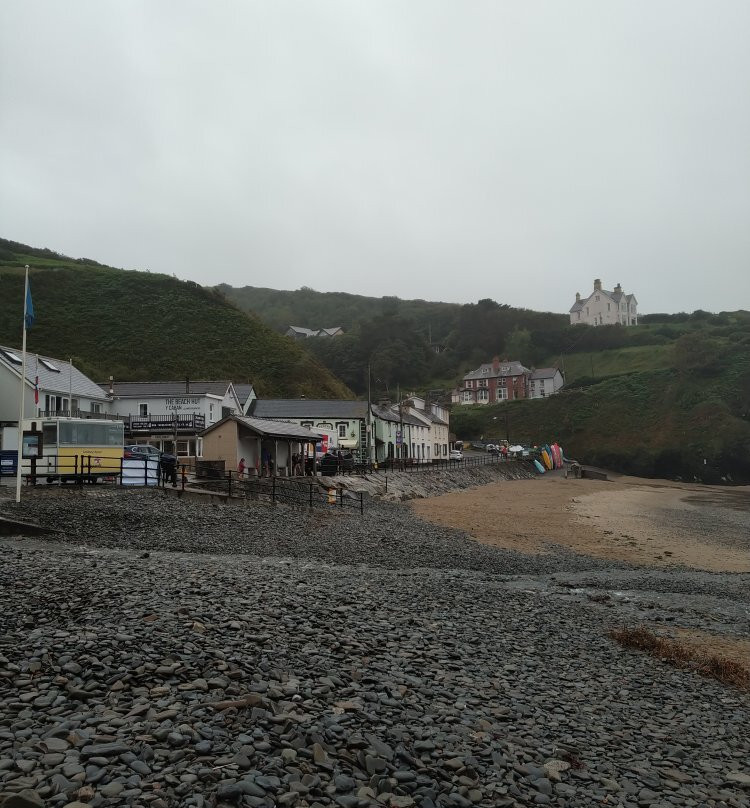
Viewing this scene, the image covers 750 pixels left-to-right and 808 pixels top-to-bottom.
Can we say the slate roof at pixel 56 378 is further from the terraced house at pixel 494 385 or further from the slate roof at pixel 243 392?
the terraced house at pixel 494 385

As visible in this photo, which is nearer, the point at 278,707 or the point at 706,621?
the point at 278,707

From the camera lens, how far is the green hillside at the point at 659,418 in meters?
87.7

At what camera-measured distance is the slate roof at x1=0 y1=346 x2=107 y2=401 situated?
148ft

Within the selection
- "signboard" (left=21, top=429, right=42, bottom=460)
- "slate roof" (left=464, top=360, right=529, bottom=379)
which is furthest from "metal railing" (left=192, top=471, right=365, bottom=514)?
"slate roof" (left=464, top=360, right=529, bottom=379)

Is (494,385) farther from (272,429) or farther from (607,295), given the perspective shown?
(272,429)

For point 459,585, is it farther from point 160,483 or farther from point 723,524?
point 723,524

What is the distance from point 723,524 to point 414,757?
37.6m

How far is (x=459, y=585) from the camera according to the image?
1514 cm

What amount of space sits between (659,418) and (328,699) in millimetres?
105457

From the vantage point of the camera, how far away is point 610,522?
119ft

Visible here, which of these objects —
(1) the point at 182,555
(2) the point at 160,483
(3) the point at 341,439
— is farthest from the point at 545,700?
(3) the point at 341,439

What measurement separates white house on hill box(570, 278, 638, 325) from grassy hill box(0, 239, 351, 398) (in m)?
98.3

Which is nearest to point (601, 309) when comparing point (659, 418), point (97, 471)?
point (659, 418)

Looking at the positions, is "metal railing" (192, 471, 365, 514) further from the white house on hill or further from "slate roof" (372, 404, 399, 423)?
the white house on hill
